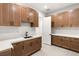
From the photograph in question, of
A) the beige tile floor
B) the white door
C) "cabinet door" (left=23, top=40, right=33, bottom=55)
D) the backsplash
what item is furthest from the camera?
the white door

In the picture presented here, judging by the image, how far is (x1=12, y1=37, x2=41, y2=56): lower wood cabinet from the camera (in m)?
2.50

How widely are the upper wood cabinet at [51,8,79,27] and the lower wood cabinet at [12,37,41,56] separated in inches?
80.8

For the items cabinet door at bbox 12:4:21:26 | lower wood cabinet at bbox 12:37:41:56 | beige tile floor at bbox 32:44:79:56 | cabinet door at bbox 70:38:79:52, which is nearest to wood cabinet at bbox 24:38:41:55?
lower wood cabinet at bbox 12:37:41:56

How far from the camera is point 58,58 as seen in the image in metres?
0.64

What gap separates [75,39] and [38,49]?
6.08ft

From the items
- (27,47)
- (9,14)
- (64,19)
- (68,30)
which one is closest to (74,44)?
(68,30)

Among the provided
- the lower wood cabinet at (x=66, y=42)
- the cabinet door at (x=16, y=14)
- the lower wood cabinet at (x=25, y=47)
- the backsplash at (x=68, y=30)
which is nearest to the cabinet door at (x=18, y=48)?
the lower wood cabinet at (x=25, y=47)

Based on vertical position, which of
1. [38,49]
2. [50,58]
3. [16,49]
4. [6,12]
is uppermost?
[6,12]

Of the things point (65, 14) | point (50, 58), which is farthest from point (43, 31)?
point (50, 58)

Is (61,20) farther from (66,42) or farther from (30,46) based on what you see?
(30,46)

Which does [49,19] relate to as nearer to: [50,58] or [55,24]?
[55,24]

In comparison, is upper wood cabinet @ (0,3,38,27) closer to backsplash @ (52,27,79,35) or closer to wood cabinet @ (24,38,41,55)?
wood cabinet @ (24,38,41,55)

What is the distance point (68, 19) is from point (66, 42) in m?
1.25

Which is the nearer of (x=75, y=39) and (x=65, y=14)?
(x=75, y=39)
